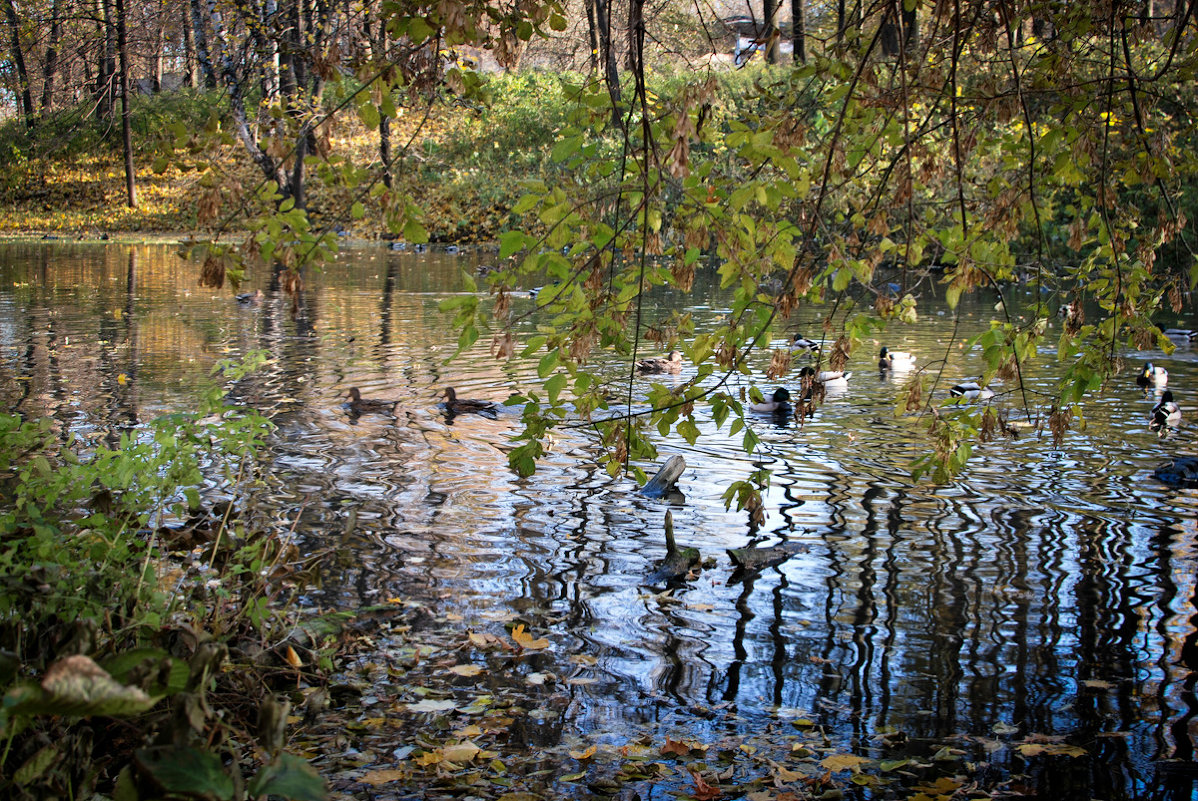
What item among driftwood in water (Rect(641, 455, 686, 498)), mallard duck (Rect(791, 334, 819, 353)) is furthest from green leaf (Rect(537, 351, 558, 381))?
driftwood in water (Rect(641, 455, 686, 498))

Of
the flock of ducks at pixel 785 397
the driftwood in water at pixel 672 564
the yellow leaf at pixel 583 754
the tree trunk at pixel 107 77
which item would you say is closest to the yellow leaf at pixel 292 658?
the yellow leaf at pixel 583 754

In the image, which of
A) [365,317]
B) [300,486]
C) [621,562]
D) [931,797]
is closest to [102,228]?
[365,317]

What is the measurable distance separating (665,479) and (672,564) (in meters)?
1.67

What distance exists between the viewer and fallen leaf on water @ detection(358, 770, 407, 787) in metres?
3.45

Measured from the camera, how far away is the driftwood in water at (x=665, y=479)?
706cm

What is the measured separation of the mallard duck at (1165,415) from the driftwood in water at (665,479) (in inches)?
168

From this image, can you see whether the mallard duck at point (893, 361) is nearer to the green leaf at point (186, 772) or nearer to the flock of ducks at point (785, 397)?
the flock of ducks at point (785, 397)

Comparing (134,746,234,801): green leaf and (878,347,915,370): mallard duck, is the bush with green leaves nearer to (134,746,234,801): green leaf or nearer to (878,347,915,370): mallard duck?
(134,746,234,801): green leaf

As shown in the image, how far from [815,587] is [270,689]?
2807mm

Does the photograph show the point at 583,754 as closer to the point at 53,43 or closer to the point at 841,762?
the point at 841,762

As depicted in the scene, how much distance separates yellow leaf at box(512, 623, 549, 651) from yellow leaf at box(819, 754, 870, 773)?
1407 millimetres

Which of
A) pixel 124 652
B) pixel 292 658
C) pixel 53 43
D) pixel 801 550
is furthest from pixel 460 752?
pixel 53 43

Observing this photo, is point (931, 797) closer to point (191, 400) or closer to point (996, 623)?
point (996, 623)

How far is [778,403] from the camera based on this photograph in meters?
9.43
